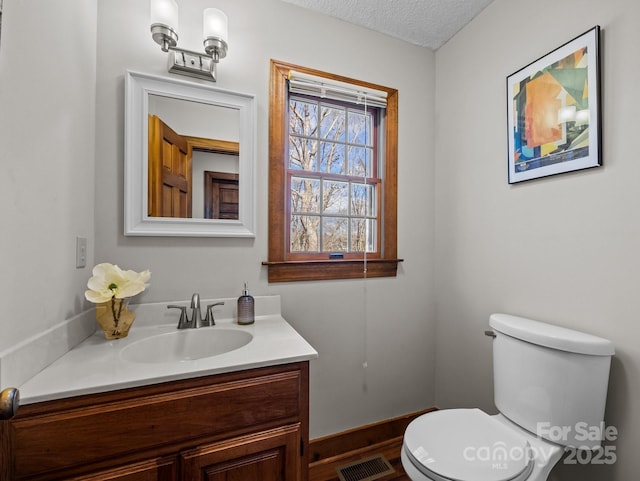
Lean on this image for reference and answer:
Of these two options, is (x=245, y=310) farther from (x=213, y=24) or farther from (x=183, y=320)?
(x=213, y=24)

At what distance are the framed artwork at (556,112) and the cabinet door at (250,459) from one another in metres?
1.44

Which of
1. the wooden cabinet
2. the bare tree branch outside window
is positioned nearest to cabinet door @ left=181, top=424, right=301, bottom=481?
the wooden cabinet

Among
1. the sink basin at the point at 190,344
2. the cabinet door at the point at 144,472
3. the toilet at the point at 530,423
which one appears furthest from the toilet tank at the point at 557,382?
the cabinet door at the point at 144,472

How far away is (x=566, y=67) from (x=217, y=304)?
1768mm

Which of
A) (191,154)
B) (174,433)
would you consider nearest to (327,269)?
(191,154)

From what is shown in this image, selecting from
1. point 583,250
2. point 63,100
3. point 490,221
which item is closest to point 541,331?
point 583,250

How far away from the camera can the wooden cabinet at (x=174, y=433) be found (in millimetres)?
730

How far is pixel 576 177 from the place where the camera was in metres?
1.19

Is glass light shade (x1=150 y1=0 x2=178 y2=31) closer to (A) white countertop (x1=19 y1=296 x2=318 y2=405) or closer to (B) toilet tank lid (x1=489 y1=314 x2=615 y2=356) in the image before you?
(A) white countertop (x1=19 y1=296 x2=318 y2=405)

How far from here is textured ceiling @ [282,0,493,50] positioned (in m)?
1.55

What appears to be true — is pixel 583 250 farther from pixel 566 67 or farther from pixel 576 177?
pixel 566 67

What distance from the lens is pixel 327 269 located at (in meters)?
1.63

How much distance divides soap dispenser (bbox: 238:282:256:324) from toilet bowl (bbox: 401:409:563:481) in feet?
2.56

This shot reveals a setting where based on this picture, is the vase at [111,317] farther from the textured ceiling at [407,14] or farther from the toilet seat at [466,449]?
the textured ceiling at [407,14]
